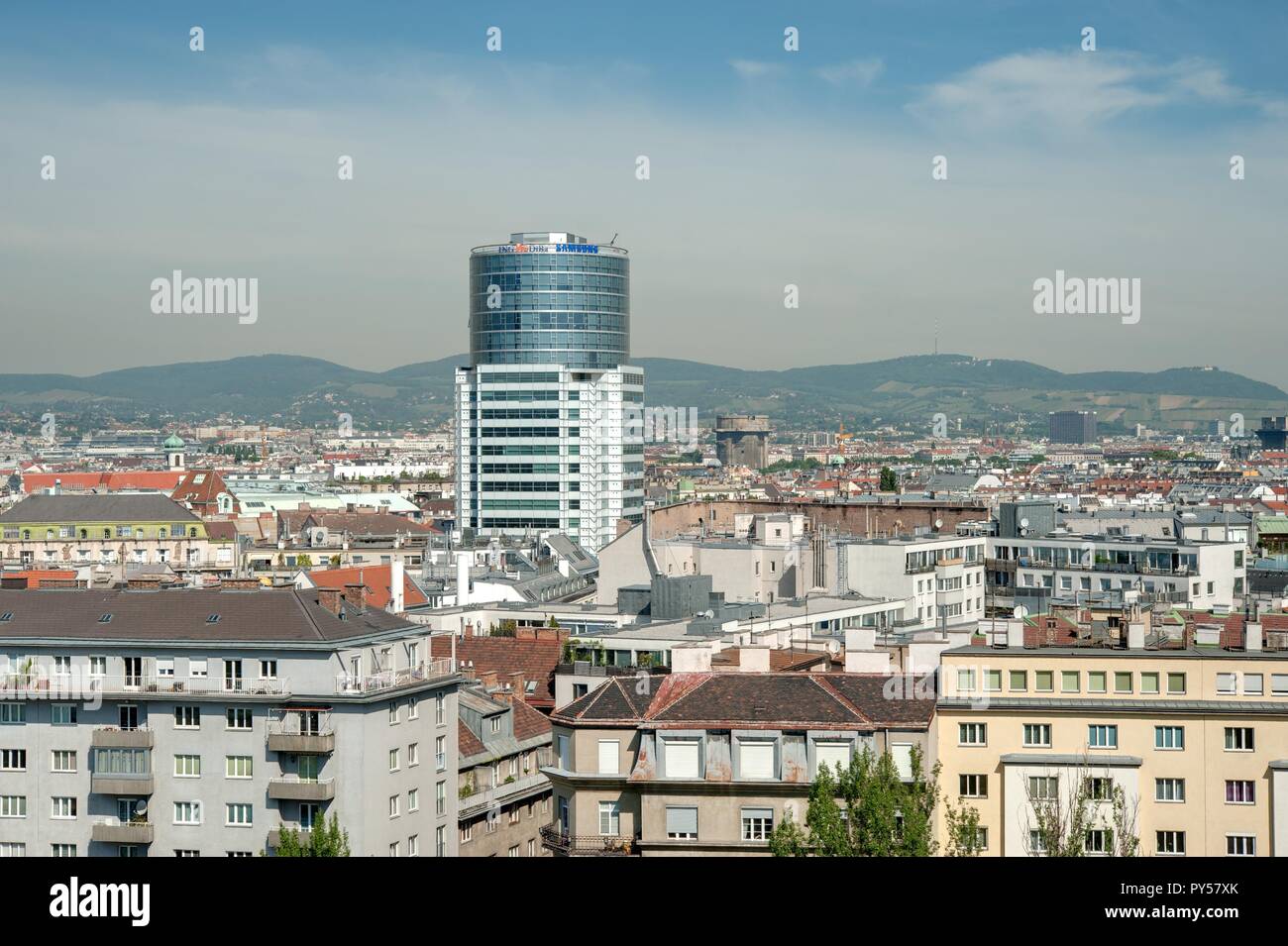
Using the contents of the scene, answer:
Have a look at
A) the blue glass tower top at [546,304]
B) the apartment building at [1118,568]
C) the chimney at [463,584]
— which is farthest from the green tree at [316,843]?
the blue glass tower top at [546,304]

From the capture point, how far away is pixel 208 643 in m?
31.5

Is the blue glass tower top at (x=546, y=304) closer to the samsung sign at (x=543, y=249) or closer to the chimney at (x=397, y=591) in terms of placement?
the samsung sign at (x=543, y=249)

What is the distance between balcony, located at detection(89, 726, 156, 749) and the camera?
30.6 meters

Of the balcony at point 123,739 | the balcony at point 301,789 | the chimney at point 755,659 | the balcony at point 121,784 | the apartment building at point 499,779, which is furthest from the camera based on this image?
the apartment building at point 499,779

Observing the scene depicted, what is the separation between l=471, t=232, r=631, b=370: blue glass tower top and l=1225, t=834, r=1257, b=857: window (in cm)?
11909

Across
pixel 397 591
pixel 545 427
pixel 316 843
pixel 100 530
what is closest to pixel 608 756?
pixel 316 843

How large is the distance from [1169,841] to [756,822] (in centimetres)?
626

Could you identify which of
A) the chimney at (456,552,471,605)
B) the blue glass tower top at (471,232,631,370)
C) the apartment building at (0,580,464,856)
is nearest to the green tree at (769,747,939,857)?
the apartment building at (0,580,464,856)

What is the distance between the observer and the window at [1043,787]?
1078 inches

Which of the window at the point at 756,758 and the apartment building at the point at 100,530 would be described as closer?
the window at the point at 756,758

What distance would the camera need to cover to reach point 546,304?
148000 millimetres

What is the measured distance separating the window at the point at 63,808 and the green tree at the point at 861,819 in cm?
1274

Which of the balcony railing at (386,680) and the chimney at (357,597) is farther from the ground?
the chimney at (357,597)
